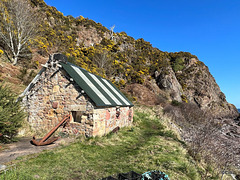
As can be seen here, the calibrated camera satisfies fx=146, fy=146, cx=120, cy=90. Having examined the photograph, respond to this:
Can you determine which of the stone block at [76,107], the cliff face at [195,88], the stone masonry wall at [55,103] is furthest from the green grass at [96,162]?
the cliff face at [195,88]

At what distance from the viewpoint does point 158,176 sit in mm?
4324

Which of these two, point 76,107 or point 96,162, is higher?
point 76,107

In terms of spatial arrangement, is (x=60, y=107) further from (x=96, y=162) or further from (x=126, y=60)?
(x=126, y=60)

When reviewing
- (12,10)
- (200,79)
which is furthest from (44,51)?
(200,79)

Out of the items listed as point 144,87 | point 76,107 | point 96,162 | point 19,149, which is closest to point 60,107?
point 76,107

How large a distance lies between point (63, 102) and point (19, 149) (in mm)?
3394

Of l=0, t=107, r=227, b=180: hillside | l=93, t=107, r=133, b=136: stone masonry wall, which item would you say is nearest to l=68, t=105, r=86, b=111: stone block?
l=93, t=107, r=133, b=136: stone masonry wall

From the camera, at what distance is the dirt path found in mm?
5706

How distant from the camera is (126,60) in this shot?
142 feet

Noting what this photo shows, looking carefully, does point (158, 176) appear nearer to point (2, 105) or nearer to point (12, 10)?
point (2, 105)

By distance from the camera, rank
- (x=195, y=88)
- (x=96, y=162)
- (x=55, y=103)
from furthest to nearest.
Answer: (x=195, y=88) < (x=55, y=103) < (x=96, y=162)

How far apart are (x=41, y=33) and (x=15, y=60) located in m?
11.6

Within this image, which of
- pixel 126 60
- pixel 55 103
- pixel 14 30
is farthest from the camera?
pixel 126 60

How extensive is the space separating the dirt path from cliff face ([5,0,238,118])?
2127cm
